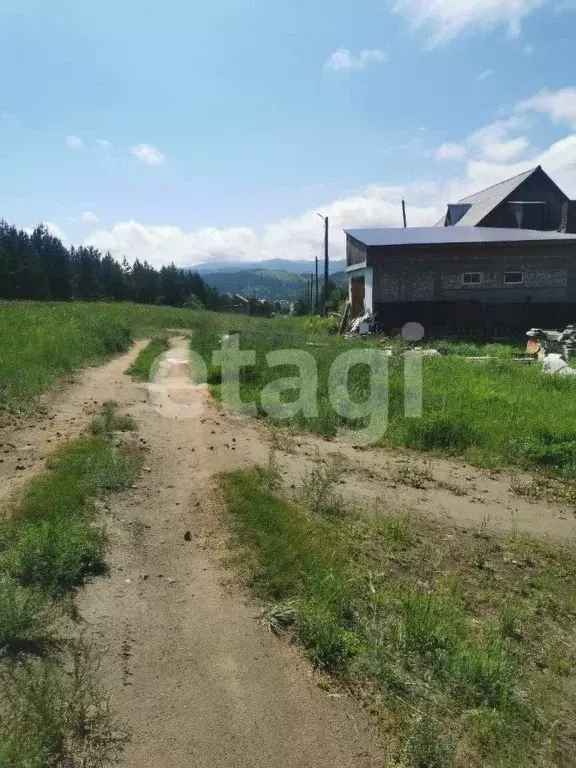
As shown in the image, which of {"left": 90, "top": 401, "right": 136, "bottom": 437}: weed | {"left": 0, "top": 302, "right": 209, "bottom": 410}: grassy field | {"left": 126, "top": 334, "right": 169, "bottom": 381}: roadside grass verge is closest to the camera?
{"left": 90, "top": 401, "right": 136, "bottom": 437}: weed

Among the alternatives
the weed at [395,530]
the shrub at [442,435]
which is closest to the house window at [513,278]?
the shrub at [442,435]

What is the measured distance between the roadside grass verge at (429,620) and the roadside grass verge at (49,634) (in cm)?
115

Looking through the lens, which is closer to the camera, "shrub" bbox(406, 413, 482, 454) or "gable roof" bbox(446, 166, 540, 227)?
"shrub" bbox(406, 413, 482, 454)

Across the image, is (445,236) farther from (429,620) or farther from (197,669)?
(197,669)

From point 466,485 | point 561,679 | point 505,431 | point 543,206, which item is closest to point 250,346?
point 505,431

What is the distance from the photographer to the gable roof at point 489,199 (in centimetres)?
2628

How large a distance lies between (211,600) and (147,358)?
11701 mm

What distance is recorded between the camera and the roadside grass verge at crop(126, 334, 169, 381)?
12492 millimetres

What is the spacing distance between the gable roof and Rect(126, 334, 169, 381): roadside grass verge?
1567 centimetres

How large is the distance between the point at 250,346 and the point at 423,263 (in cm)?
960

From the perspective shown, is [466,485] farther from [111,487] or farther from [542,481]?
[111,487]

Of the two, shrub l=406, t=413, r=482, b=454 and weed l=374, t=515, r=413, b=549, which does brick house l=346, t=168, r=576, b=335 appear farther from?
weed l=374, t=515, r=413, b=549

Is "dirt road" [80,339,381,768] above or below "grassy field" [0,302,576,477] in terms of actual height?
below

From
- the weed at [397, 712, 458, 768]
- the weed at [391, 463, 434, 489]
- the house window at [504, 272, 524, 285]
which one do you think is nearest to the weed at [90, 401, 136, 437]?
the weed at [391, 463, 434, 489]
